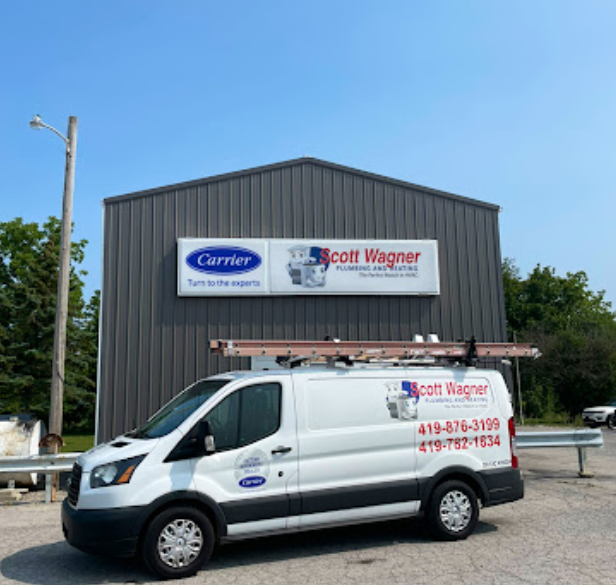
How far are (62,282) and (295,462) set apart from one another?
25.5 feet

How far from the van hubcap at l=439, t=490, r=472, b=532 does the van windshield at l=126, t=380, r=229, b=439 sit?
291cm

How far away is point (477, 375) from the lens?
7.70 meters

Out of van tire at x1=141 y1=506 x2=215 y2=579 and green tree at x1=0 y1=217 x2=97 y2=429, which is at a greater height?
green tree at x1=0 y1=217 x2=97 y2=429

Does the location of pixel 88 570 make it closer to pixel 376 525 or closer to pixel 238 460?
pixel 238 460

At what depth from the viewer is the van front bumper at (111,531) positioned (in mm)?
5676

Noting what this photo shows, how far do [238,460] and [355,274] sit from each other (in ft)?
26.6

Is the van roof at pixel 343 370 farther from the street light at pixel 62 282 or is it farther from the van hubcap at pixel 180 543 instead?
the street light at pixel 62 282

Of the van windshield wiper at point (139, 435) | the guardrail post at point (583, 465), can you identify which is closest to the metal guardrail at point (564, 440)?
the guardrail post at point (583, 465)

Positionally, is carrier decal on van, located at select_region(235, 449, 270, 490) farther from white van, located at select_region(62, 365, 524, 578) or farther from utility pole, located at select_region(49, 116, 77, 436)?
utility pole, located at select_region(49, 116, 77, 436)

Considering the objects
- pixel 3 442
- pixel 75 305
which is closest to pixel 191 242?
pixel 3 442

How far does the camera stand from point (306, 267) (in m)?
13.7

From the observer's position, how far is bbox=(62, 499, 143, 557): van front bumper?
5.68 m

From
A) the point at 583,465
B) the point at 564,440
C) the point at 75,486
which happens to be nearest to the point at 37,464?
the point at 75,486

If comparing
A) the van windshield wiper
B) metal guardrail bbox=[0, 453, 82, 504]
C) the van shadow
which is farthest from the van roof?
metal guardrail bbox=[0, 453, 82, 504]
